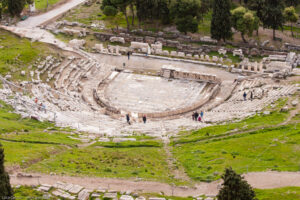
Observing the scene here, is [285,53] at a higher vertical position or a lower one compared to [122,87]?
higher

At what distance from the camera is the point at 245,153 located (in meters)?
37.0

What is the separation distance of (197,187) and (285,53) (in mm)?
45091

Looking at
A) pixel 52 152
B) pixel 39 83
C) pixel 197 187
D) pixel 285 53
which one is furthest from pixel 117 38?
pixel 197 187

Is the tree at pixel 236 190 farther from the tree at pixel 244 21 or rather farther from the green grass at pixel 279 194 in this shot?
the tree at pixel 244 21

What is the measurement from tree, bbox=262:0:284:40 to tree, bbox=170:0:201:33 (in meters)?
11.5

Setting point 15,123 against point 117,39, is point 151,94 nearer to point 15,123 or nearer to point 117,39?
point 117,39

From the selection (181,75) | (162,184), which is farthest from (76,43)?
(162,184)

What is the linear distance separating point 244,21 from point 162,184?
4668 cm

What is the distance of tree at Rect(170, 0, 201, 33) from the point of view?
2980 inches

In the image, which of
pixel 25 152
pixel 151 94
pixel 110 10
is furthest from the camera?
pixel 110 10

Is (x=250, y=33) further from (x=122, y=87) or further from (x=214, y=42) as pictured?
(x=122, y=87)

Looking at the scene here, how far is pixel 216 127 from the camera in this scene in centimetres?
4500

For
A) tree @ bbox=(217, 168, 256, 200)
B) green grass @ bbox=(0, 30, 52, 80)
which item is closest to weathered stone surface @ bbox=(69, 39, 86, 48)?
green grass @ bbox=(0, 30, 52, 80)

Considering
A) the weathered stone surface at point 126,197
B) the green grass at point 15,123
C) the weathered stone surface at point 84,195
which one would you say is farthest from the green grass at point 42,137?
the weathered stone surface at point 126,197
